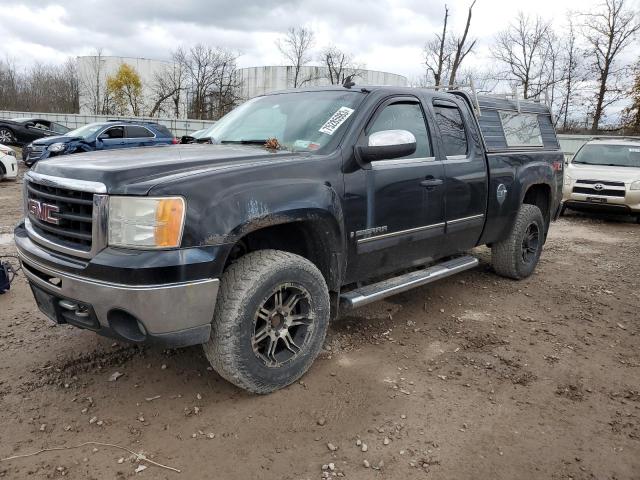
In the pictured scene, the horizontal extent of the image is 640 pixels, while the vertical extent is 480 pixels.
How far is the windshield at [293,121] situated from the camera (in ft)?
11.3

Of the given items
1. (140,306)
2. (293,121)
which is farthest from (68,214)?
(293,121)

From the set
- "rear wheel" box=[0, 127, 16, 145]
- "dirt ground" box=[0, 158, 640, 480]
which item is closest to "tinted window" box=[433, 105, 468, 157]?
"dirt ground" box=[0, 158, 640, 480]

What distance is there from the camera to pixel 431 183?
3916 millimetres

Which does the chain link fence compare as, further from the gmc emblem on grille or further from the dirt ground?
the gmc emblem on grille

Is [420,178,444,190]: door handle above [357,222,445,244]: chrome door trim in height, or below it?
above

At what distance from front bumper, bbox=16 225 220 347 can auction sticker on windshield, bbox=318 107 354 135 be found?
140cm

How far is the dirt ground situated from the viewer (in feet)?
8.18

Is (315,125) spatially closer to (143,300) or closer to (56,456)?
(143,300)

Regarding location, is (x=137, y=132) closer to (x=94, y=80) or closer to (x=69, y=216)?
(x=69, y=216)

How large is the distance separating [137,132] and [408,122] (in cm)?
1218

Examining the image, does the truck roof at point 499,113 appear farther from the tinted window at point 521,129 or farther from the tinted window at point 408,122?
the tinted window at point 408,122

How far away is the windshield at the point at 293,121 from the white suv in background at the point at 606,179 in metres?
8.40

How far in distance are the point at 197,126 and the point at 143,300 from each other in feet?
89.7

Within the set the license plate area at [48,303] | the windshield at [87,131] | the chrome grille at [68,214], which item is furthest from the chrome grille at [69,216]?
the windshield at [87,131]
